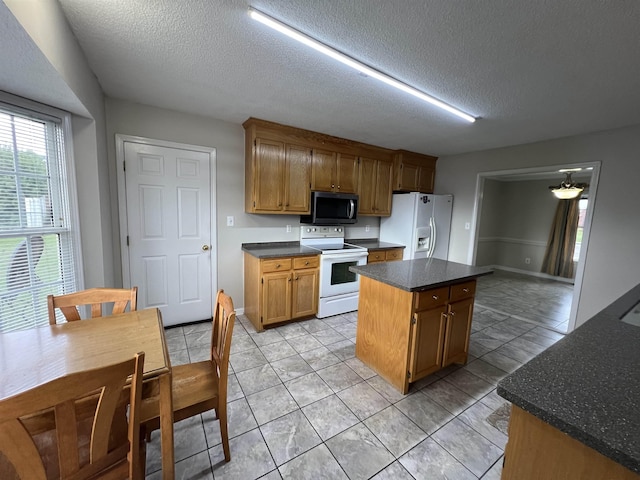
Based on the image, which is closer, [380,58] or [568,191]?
[380,58]

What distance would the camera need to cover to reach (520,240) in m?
6.45

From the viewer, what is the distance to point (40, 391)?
2.28 ft

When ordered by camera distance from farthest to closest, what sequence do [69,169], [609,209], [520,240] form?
1. [520,240]
2. [609,209]
3. [69,169]

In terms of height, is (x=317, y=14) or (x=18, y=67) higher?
(x=317, y=14)

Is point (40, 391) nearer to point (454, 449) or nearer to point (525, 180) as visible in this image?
A: point (454, 449)

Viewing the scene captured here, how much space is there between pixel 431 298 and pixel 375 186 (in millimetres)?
2350

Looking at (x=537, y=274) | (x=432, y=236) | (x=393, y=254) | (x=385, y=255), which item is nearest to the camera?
(x=385, y=255)

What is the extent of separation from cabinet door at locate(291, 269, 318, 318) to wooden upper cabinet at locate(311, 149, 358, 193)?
113 cm

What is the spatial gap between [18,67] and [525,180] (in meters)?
8.04

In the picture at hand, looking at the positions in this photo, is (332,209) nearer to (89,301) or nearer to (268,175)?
(268,175)

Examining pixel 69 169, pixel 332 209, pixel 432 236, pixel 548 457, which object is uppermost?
pixel 69 169

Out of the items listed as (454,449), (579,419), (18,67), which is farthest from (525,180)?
(18,67)

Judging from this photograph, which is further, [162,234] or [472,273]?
[162,234]

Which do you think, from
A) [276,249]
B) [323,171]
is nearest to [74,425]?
[276,249]
